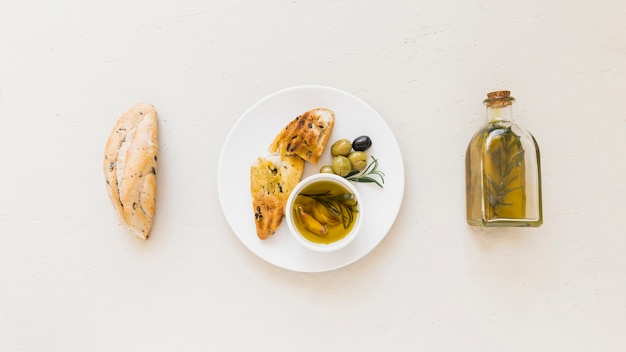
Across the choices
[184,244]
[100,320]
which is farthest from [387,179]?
[100,320]

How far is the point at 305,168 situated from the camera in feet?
3.05

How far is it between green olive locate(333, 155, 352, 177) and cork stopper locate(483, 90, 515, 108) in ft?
1.02

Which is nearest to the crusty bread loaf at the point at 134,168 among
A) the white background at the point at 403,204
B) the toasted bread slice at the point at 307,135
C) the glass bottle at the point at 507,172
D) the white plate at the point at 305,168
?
the white background at the point at 403,204

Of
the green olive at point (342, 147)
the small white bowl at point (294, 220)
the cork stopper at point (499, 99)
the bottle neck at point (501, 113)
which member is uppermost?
the cork stopper at point (499, 99)

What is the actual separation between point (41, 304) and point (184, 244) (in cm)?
38

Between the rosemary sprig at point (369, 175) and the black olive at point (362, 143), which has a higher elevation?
the black olive at point (362, 143)

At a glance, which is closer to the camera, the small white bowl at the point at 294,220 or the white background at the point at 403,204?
the small white bowl at the point at 294,220

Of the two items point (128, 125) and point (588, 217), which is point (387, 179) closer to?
point (588, 217)

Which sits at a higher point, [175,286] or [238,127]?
[238,127]

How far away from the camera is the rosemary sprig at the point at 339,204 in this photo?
2.82ft

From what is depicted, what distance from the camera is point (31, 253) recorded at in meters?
1.00

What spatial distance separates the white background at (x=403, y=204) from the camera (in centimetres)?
95

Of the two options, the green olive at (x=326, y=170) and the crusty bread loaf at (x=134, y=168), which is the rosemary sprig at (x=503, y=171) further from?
the crusty bread loaf at (x=134, y=168)

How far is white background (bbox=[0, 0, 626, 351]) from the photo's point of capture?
949 millimetres
